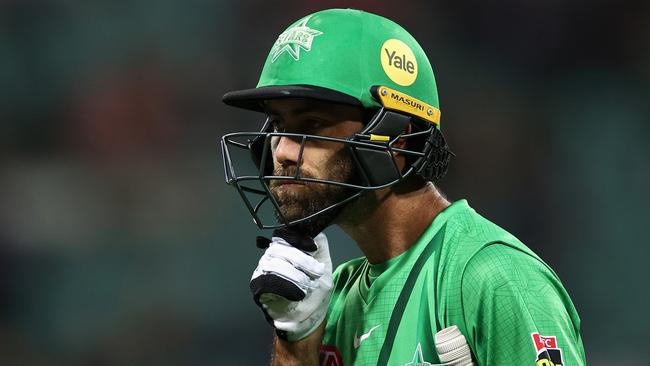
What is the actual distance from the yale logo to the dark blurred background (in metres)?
2.80

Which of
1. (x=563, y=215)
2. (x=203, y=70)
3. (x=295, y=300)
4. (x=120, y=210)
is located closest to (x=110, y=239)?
(x=120, y=210)

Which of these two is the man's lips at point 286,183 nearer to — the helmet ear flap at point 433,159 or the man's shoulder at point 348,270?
the helmet ear flap at point 433,159

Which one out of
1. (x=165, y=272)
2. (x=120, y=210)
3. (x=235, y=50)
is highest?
(x=235, y=50)

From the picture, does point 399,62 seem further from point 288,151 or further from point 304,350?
A: point 304,350

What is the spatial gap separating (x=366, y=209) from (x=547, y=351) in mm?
692

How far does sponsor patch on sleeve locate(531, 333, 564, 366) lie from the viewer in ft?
6.94

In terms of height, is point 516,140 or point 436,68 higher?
point 436,68

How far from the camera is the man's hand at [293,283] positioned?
241 cm

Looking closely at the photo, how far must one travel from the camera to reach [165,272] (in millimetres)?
5312

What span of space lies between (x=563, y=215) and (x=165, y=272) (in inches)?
93.2

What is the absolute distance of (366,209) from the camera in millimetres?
2596

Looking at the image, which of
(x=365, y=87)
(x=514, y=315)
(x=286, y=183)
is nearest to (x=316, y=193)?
(x=286, y=183)

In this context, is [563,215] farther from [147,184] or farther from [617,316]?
[147,184]

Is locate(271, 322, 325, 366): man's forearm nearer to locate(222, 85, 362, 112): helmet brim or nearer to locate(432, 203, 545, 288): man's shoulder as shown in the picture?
locate(432, 203, 545, 288): man's shoulder
